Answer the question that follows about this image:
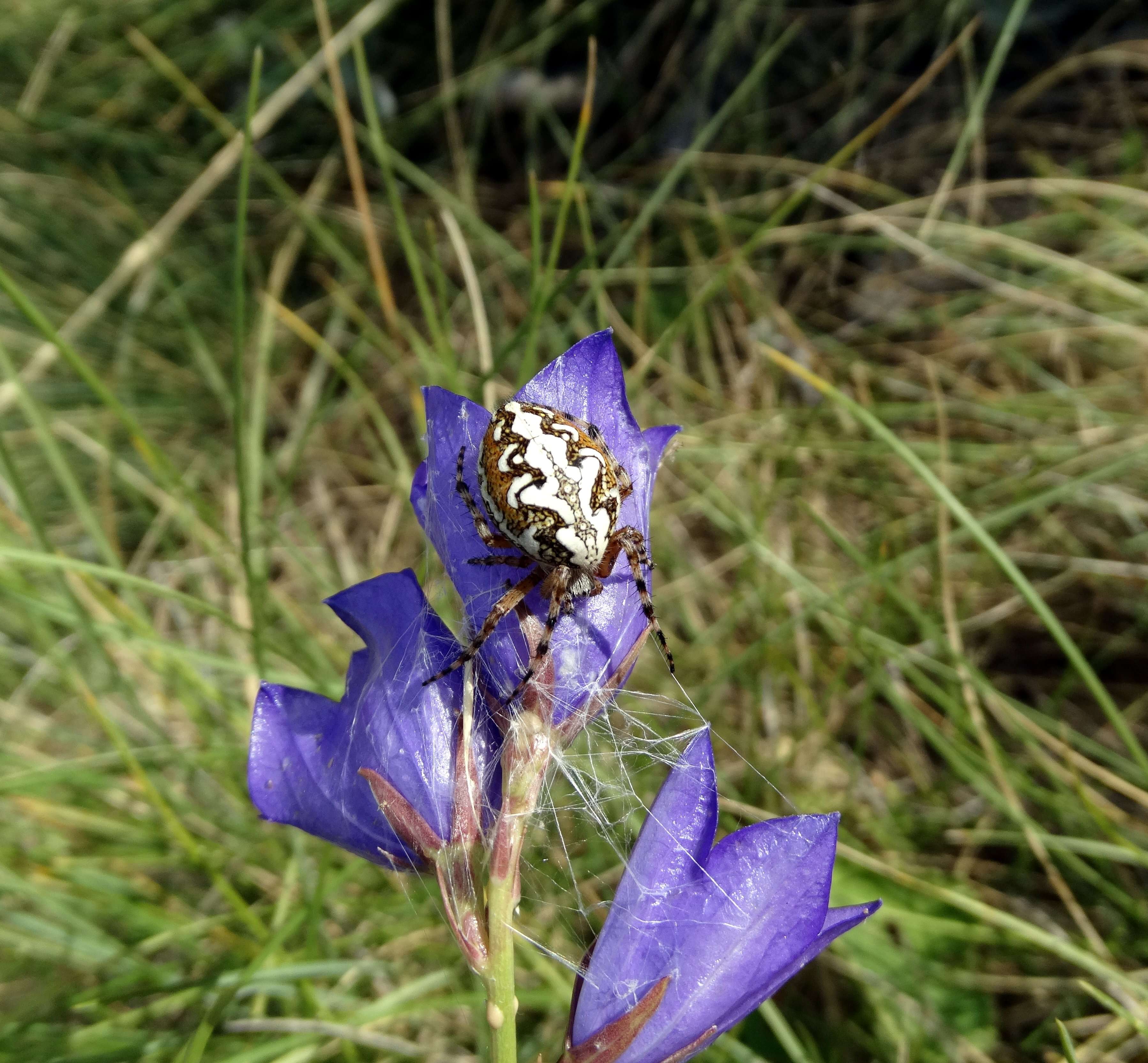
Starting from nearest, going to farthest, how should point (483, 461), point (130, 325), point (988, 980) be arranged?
point (483, 461), point (988, 980), point (130, 325)

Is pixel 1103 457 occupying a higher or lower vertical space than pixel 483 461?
lower

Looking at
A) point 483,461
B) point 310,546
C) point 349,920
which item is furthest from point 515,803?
point 310,546

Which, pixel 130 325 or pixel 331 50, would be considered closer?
pixel 331 50

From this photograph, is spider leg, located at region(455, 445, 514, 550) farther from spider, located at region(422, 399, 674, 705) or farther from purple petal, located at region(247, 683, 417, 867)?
purple petal, located at region(247, 683, 417, 867)

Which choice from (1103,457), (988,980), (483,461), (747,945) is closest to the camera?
(747,945)

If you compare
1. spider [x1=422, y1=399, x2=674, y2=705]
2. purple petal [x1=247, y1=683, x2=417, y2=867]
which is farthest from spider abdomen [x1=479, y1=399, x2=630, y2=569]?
purple petal [x1=247, y1=683, x2=417, y2=867]

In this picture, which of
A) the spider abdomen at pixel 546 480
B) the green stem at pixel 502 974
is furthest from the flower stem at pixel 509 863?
the spider abdomen at pixel 546 480

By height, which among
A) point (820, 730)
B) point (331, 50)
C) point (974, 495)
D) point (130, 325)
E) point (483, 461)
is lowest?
point (820, 730)

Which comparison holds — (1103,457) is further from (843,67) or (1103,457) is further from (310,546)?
(310,546)

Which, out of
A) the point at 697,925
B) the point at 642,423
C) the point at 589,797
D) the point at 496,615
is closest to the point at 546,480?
the point at 496,615
